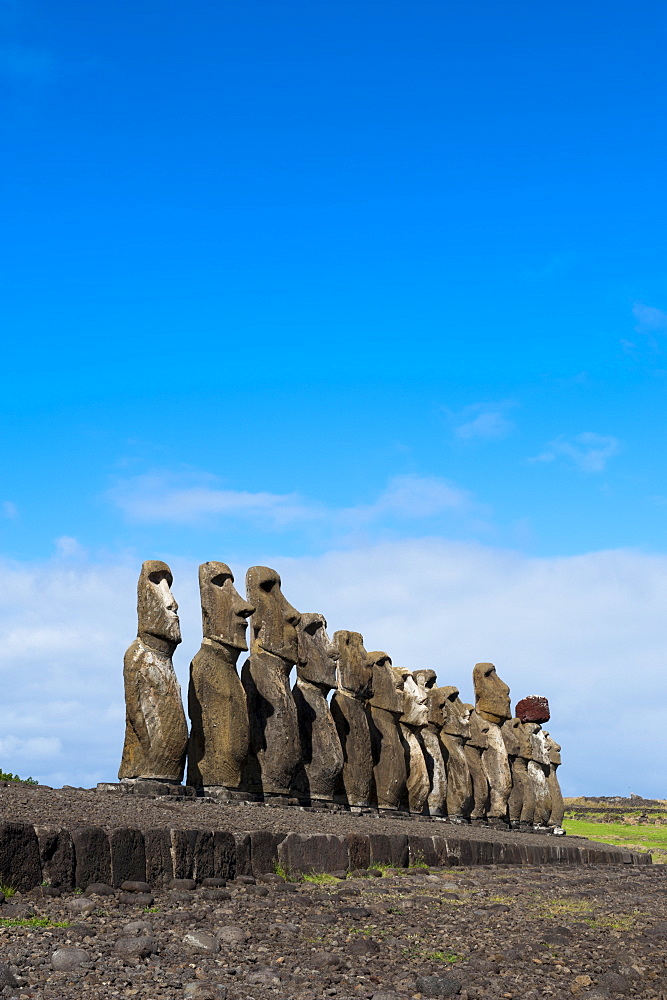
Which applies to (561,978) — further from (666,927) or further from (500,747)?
(500,747)

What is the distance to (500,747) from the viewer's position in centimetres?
2303

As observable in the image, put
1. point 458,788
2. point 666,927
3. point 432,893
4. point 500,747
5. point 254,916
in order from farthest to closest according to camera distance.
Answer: point 500,747 < point 458,788 < point 432,893 < point 666,927 < point 254,916

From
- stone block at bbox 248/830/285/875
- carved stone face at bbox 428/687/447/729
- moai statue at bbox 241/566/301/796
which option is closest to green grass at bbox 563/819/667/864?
carved stone face at bbox 428/687/447/729

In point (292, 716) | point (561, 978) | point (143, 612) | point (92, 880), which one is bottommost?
point (561, 978)

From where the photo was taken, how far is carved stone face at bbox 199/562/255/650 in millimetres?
13391

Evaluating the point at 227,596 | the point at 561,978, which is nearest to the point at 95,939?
the point at 561,978

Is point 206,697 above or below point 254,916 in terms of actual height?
above

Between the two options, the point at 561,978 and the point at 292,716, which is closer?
the point at 561,978

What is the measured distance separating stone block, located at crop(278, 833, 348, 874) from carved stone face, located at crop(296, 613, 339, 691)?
583cm

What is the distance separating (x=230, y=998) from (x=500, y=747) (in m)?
18.7

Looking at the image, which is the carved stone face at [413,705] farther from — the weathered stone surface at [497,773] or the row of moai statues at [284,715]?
the weathered stone surface at [497,773]

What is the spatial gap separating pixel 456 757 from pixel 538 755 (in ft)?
17.8

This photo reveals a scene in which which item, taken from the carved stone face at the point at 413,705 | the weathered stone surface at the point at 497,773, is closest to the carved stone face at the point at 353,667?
the carved stone face at the point at 413,705

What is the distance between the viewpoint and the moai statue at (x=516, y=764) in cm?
2308
